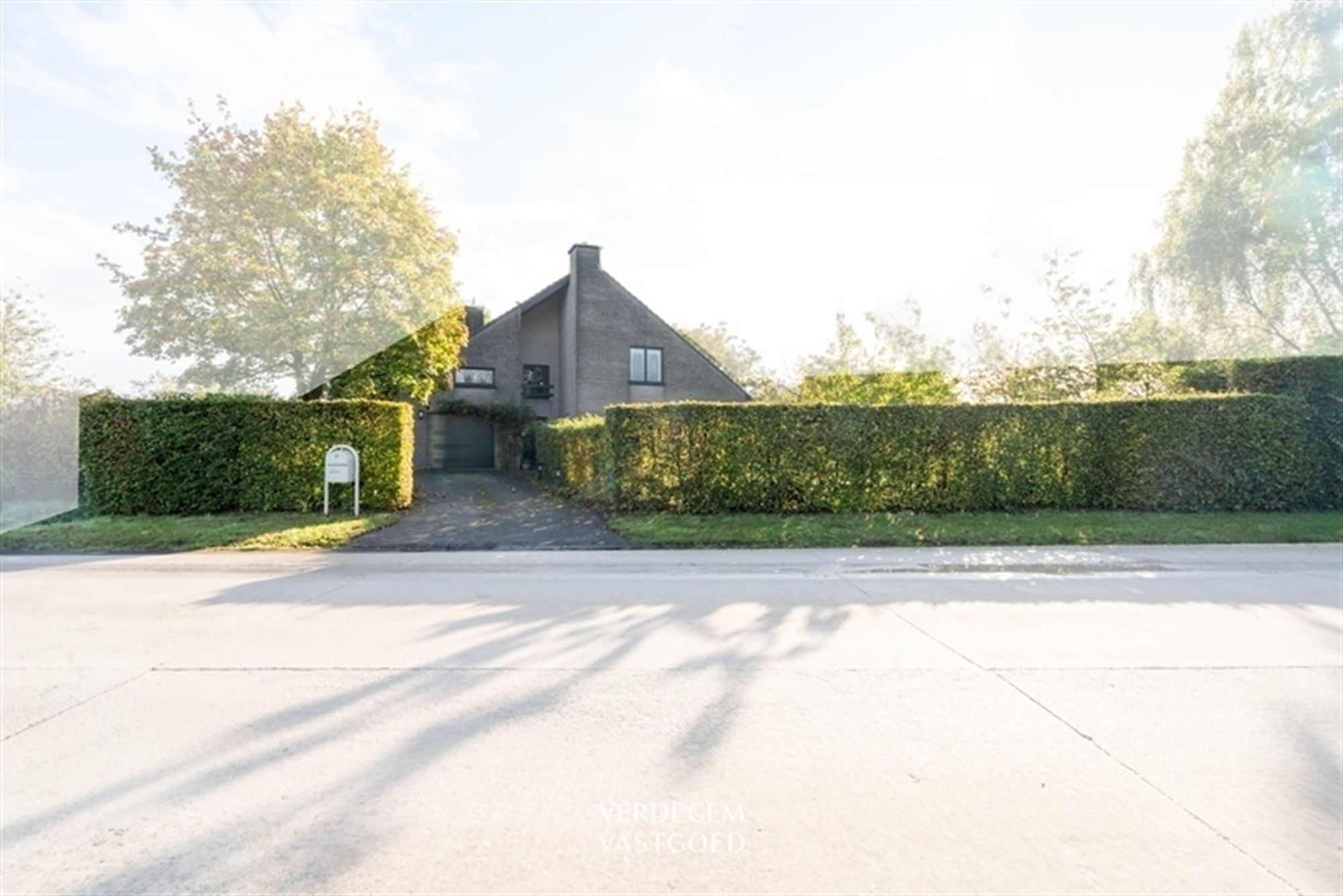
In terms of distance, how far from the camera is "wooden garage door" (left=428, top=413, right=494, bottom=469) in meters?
26.3

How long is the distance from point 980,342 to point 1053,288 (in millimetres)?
4552

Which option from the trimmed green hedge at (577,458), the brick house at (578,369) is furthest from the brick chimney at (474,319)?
the trimmed green hedge at (577,458)

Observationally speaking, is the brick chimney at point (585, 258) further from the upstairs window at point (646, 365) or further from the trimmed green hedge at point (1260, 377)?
the trimmed green hedge at point (1260, 377)

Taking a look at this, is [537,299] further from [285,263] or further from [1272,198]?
[1272,198]

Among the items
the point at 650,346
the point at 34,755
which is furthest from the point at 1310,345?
the point at 34,755

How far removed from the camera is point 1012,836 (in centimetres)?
250

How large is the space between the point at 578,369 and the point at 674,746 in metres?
23.9

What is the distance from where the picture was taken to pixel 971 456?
513 inches

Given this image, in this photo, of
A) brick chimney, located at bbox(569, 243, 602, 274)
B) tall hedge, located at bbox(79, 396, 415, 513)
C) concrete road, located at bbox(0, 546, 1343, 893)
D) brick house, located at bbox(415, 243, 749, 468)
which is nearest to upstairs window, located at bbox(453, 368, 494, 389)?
brick house, located at bbox(415, 243, 749, 468)

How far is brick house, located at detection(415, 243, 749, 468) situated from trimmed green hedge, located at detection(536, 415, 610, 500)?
5.82m

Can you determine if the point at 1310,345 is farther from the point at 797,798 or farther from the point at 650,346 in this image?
the point at 797,798

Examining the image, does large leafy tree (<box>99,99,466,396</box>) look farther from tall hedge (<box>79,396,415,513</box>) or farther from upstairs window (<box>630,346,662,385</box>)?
upstairs window (<box>630,346,662,385</box>)

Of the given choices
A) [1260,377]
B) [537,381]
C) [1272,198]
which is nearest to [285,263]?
[537,381]

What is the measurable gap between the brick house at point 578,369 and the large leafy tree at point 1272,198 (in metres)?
20.2
